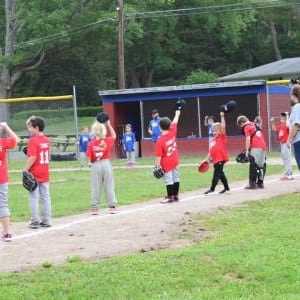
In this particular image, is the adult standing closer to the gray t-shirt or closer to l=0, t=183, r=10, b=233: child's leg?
the gray t-shirt

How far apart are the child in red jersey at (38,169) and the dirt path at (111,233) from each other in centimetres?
21

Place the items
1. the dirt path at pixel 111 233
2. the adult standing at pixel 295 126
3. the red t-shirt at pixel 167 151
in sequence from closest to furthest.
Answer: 1. the dirt path at pixel 111 233
2. the adult standing at pixel 295 126
3. the red t-shirt at pixel 167 151

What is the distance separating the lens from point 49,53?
52.8 metres

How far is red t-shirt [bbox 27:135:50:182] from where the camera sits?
11.0 m

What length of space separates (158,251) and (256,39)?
206ft

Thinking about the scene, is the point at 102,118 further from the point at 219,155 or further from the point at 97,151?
the point at 219,155

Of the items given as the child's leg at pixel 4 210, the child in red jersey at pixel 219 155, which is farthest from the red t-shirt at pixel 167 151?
the child's leg at pixel 4 210

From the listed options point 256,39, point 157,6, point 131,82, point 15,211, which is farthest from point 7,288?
point 256,39

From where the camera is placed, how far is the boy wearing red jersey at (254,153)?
15.2 meters

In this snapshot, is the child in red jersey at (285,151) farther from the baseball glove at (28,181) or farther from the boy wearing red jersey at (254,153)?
the baseball glove at (28,181)

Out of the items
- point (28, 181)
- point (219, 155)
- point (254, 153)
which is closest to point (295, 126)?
point (219, 155)

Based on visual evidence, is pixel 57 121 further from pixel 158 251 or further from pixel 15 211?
pixel 158 251

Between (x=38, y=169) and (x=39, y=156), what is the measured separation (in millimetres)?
192

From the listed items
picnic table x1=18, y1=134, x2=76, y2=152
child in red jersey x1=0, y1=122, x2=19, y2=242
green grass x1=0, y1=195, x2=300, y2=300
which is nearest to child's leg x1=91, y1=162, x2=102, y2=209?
child in red jersey x1=0, y1=122, x2=19, y2=242
